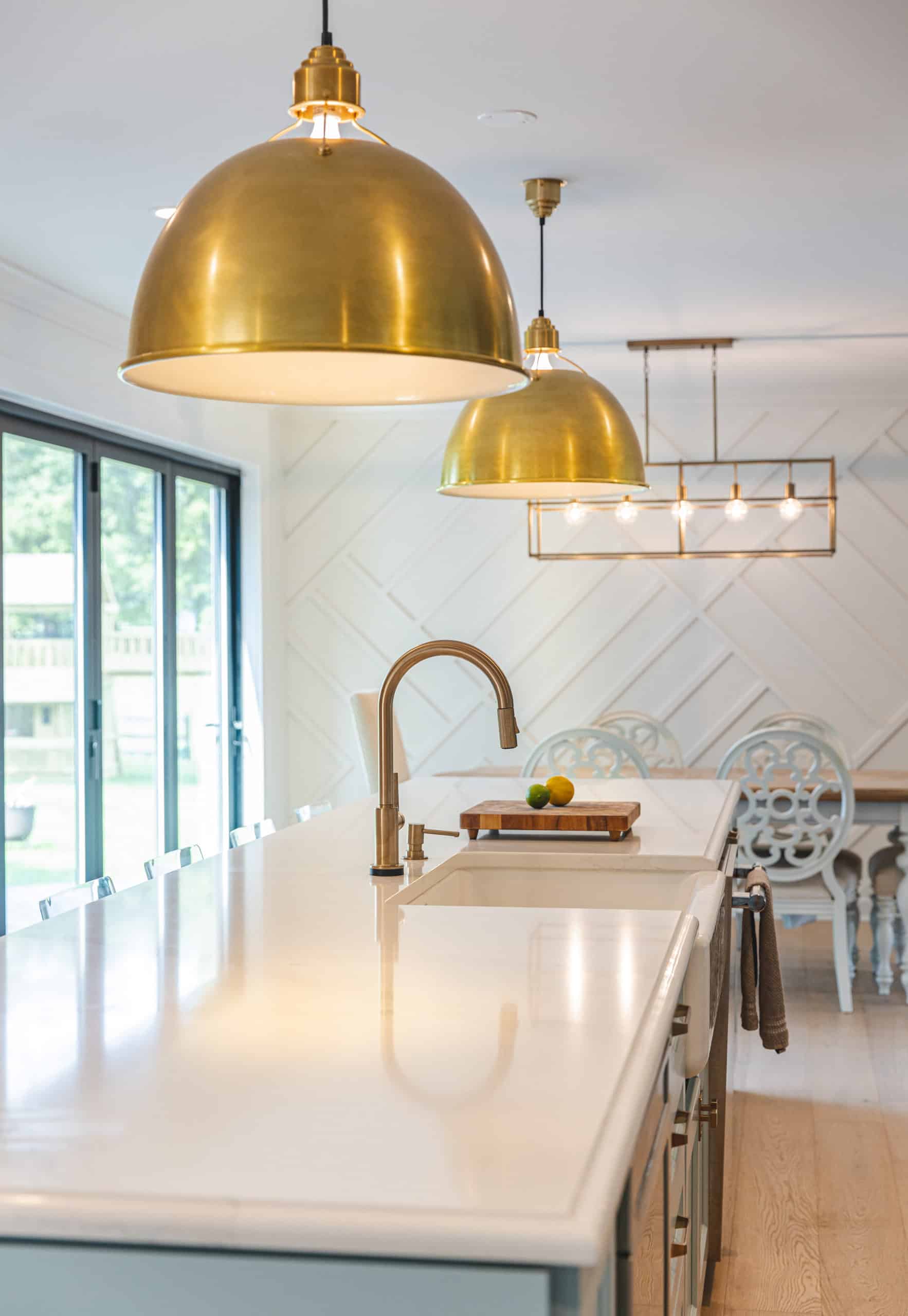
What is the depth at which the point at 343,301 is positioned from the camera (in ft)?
4.44

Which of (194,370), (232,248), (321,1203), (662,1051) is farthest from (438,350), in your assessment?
(321,1203)

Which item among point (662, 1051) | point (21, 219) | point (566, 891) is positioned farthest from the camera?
point (21, 219)

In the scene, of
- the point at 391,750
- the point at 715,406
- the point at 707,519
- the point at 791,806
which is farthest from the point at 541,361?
the point at 707,519

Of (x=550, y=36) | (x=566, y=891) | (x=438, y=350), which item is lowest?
(x=566, y=891)

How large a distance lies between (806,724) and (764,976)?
381 centimetres

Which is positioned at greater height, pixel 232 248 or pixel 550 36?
pixel 550 36

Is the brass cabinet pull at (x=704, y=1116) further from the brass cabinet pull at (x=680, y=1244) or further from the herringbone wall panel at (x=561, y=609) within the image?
the herringbone wall panel at (x=561, y=609)

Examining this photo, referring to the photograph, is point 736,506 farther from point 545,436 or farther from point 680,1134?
point 680,1134

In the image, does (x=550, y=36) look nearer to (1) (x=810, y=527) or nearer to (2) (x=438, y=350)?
(2) (x=438, y=350)

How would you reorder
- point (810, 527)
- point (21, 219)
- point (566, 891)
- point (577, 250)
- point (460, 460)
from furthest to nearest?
point (810, 527), point (577, 250), point (21, 219), point (460, 460), point (566, 891)

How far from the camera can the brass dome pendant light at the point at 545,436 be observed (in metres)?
2.83

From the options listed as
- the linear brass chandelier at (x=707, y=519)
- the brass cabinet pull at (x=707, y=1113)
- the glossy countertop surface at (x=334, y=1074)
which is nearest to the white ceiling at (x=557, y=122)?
the glossy countertop surface at (x=334, y=1074)

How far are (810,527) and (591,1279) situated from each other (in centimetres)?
576

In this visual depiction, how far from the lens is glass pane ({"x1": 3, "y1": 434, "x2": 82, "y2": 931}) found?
4.61 meters
